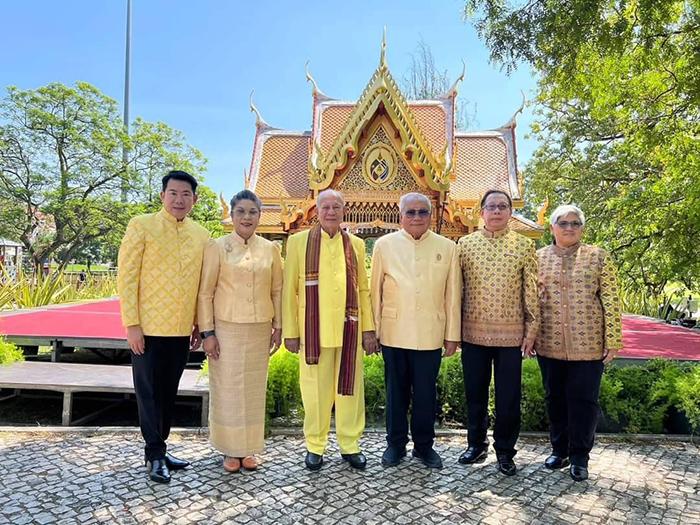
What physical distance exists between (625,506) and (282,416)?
8.13 ft

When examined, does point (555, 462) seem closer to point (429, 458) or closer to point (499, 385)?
point (499, 385)

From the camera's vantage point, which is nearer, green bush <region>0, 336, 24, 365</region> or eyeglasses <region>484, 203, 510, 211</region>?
eyeglasses <region>484, 203, 510, 211</region>

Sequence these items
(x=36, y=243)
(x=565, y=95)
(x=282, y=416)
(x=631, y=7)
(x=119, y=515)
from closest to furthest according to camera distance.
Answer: (x=119, y=515)
(x=282, y=416)
(x=631, y=7)
(x=565, y=95)
(x=36, y=243)

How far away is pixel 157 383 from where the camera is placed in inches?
117

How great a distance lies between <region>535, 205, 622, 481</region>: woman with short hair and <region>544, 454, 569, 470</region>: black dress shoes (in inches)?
2.3

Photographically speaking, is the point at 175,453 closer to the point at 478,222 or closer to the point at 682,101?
the point at 478,222

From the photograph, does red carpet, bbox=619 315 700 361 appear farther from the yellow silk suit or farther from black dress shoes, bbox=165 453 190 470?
black dress shoes, bbox=165 453 190 470

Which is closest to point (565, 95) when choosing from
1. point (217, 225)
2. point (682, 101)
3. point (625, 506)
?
point (682, 101)

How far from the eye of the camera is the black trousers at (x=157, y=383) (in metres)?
2.90

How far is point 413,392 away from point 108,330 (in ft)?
15.8

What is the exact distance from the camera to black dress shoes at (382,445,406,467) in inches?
124

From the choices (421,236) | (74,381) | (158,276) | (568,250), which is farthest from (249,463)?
(568,250)

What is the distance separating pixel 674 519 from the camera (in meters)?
2.55

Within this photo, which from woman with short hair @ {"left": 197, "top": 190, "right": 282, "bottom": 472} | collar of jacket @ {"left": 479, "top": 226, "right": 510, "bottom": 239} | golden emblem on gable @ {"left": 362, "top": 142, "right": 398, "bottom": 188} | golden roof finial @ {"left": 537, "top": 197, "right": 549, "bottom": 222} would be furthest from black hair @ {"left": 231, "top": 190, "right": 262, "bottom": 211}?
golden roof finial @ {"left": 537, "top": 197, "right": 549, "bottom": 222}
